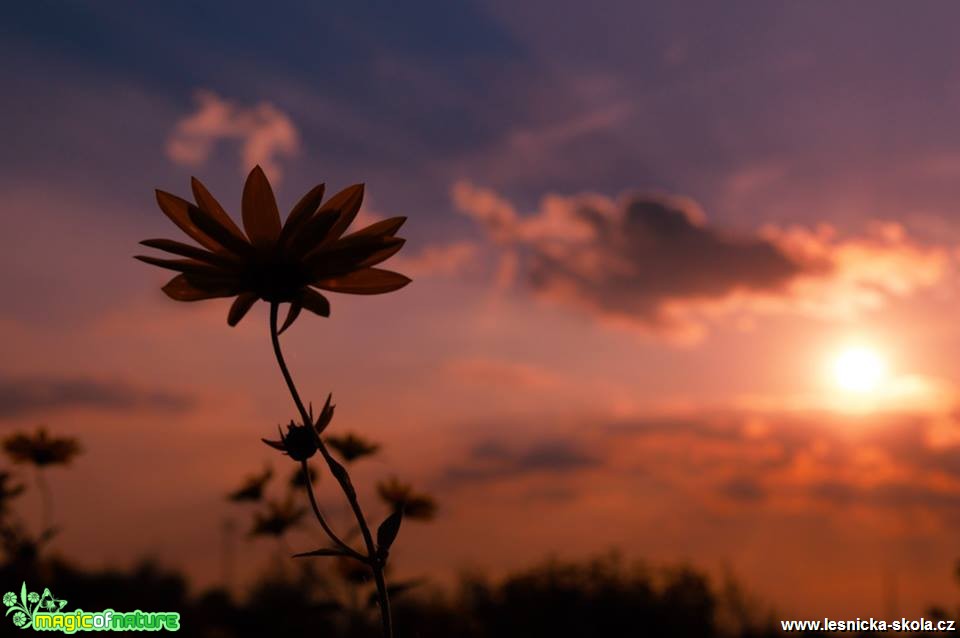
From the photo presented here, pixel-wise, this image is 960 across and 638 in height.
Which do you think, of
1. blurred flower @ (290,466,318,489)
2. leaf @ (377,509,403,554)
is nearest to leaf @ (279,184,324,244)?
leaf @ (377,509,403,554)

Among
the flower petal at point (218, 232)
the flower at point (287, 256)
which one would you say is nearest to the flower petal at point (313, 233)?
the flower at point (287, 256)

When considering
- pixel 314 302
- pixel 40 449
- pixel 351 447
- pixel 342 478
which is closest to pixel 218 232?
pixel 314 302

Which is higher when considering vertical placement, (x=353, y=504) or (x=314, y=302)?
(x=314, y=302)

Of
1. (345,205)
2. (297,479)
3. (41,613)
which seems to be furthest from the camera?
(297,479)

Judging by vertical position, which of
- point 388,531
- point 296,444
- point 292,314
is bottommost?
point 388,531

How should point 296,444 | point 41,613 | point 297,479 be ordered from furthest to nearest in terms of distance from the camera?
1. point 297,479
2. point 41,613
3. point 296,444

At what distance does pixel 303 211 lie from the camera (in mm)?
2268

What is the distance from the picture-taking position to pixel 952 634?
4301 mm

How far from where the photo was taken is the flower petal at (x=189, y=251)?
7.32 feet

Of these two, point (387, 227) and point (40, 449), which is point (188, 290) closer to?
point (387, 227)

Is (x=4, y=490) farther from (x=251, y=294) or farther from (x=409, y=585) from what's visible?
(x=251, y=294)

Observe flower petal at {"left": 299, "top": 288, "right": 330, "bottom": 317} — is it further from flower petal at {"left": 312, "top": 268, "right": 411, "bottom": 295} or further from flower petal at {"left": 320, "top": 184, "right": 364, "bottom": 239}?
flower petal at {"left": 320, "top": 184, "right": 364, "bottom": 239}

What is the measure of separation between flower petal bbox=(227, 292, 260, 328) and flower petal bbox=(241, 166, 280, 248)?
0.41 ft

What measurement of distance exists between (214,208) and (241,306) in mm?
264
